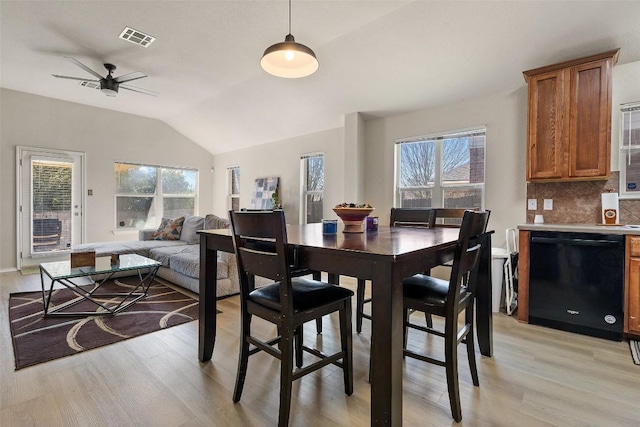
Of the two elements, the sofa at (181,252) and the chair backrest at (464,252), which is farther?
the sofa at (181,252)

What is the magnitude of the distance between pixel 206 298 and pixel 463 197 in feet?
10.7

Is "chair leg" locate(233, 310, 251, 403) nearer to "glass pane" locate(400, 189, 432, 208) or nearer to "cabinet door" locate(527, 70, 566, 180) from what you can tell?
"cabinet door" locate(527, 70, 566, 180)

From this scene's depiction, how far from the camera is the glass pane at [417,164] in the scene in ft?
13.9

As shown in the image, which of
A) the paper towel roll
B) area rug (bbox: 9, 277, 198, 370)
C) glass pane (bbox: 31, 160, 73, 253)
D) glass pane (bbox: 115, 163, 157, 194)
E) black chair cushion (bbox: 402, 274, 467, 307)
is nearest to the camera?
black chair cushion (bbox: 402, 274, 467, 307)

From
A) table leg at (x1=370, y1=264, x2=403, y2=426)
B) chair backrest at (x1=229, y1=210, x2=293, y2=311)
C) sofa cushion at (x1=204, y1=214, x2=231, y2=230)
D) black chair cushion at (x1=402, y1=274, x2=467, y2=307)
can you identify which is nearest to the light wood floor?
table leg at (x1=370, y1=264, x2=403, y2=426)

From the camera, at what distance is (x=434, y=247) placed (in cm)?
138

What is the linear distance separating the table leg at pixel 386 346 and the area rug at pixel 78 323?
2146 mm

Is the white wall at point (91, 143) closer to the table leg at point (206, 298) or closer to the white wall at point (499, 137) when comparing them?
the table leg at point (206, 298)

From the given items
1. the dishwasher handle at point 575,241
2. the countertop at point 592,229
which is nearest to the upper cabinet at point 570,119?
the countertop at point 592,229

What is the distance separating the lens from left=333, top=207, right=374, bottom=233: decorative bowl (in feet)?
6.22

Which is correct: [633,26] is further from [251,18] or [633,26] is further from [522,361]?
[251,18]

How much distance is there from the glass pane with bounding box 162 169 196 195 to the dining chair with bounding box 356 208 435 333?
568 centimetres

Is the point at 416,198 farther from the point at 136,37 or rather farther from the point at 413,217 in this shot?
the point at 136,37

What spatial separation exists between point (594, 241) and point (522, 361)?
1.21 meters
